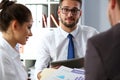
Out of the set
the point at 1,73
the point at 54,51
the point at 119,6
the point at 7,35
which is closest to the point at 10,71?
the point at 1,73

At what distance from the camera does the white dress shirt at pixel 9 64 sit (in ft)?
4.78

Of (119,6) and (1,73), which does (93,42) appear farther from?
(1,73)

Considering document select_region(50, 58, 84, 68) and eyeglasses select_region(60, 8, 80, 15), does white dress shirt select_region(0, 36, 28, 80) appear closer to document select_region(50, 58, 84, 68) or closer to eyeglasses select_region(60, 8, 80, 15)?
document select_region(50, 58, 84, 68)

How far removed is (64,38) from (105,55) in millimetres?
1593

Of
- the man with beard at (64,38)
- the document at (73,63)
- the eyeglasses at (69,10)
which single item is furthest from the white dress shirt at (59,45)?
the document at (73,63)

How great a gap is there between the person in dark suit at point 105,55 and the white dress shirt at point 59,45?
4.80 ft

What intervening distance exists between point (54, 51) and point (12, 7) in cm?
70

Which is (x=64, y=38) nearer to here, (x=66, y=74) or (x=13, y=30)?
(x=13, y=30)

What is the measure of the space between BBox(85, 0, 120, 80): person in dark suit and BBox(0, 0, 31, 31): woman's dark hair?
3.26 feet

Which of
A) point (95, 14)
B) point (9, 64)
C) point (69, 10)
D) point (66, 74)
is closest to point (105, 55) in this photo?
point (66, 74)

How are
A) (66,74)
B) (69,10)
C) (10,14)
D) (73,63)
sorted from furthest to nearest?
(69,10)
(10,14)
(73,63)
(66,74)

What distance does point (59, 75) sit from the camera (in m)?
1.18

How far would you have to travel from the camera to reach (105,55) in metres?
0.71

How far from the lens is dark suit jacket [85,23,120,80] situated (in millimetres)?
702
